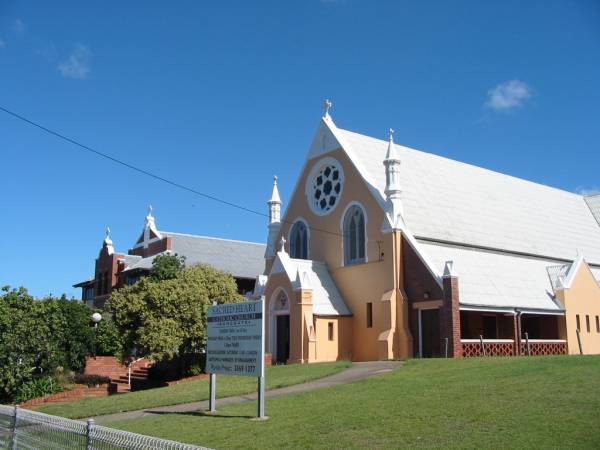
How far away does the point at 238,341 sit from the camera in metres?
16.3

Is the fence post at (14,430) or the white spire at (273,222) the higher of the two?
the white spire at (273,222)

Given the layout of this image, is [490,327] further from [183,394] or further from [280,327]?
[183,394]

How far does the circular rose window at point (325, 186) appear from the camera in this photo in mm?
35594

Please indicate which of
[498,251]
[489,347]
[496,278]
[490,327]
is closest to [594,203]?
[498,251]

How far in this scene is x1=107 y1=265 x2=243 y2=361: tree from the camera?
28.5 metres

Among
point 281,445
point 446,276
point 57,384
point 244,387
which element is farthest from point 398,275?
point 281,445

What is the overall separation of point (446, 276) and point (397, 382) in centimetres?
1013

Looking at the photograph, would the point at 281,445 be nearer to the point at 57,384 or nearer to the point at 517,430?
the point at 517,430

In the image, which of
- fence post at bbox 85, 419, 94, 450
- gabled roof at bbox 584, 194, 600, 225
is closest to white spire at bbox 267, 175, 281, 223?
gabled roof at bbox 584, 194, 600, 225

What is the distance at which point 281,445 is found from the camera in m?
11.6

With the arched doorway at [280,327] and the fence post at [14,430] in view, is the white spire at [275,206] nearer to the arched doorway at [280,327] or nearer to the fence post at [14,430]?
the arched doorway at [280,327]

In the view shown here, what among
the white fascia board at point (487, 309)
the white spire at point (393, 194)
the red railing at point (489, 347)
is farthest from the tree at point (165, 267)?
the red railing at point (489, 347)

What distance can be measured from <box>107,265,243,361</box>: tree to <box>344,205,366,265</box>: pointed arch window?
7926mm

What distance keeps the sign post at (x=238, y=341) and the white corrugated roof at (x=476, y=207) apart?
16.8m
